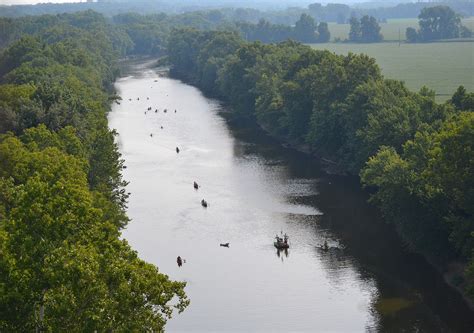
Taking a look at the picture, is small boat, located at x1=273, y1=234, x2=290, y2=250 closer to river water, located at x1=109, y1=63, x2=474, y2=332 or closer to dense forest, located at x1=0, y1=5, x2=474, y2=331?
river water, located at x1=109, y1=63, x2=474, y2=332

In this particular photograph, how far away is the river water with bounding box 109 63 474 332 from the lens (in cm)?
5597

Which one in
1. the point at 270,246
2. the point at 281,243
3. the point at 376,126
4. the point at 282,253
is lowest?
the point at 282,253

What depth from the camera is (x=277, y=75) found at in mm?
134750

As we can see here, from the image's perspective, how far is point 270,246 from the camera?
230 ft

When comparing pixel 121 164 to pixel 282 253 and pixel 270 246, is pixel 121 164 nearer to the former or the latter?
pixel 270 246

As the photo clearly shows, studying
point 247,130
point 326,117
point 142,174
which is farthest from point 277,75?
point 142,174

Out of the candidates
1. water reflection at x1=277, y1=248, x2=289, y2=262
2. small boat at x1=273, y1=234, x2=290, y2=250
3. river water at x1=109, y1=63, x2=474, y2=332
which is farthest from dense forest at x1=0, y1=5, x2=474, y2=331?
water reflection at x1=277, y1=248, x2=289, y2=262

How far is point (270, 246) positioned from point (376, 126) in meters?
24.8

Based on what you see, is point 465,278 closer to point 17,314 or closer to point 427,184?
point 427,184

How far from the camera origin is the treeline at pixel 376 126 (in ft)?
201

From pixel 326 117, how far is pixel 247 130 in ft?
86.1

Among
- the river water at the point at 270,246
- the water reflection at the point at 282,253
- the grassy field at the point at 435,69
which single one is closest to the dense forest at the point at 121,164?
the river water at the point at 270,246

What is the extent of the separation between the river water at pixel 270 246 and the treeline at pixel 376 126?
3387 millimetres

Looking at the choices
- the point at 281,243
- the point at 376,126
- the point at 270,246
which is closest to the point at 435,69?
the point at 376,126
